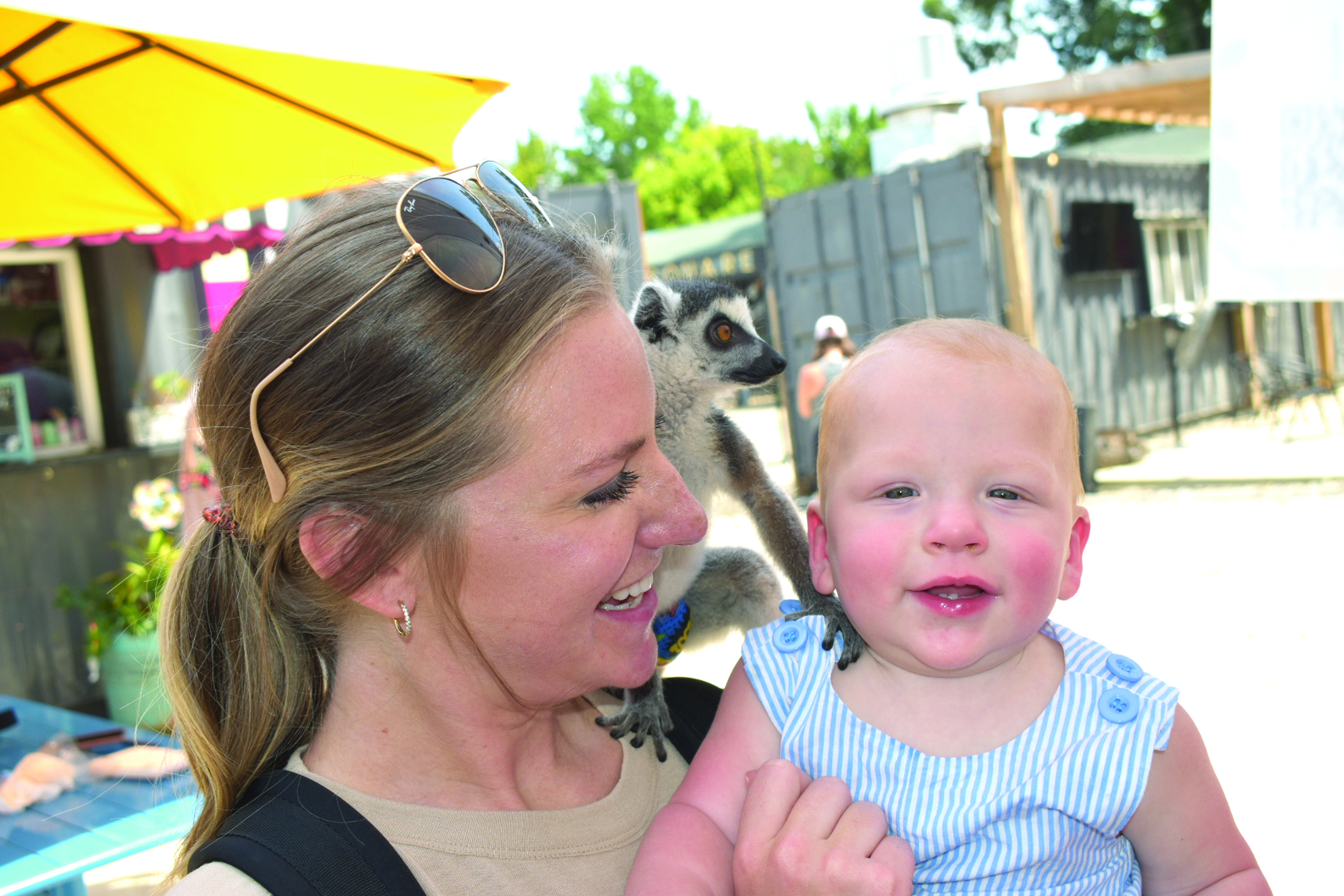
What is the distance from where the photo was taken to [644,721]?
1654 mm

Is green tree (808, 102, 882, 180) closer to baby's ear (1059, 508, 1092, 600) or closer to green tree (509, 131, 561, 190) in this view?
green tree (509, 131, 561, 190)

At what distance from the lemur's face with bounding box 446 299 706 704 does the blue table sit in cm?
147

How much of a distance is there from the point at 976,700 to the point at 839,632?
9.0 inches

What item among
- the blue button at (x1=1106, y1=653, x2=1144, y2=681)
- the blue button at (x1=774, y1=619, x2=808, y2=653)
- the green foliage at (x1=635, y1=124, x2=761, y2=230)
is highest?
the green foliage at (x1=635, y1=124, x2=761, y2=230)

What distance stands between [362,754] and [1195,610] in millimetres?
6128

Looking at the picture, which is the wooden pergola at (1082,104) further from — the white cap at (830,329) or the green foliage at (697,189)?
the green foliage at (697,189)

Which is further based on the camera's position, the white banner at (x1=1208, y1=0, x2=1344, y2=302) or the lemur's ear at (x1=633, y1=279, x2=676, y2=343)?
the white banner at (x1=1208, y1=0, x2=1344, y2=302)

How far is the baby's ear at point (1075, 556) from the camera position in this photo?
143 centimetres

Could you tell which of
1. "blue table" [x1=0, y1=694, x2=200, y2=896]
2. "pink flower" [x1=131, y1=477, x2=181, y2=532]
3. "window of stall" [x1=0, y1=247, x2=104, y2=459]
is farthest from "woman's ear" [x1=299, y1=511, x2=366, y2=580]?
"window of stall" [x1=0, y1=247, x2=104, y2=459]

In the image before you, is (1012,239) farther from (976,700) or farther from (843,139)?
(843,139)

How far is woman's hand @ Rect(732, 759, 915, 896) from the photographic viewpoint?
1.16 metres

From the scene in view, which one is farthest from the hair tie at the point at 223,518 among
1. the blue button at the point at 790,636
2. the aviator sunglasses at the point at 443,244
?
the blue button at the point at 790,636

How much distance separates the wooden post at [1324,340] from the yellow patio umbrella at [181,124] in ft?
47.0

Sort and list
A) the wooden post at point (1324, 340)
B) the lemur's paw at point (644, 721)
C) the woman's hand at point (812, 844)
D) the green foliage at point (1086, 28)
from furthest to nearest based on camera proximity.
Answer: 1. the green foliage at point (1086, 28)
2. the wooden post at point (1324, 340)
3. the lemur's paw at point (644, 721)
4. the woman's hand at point (812, 844)
